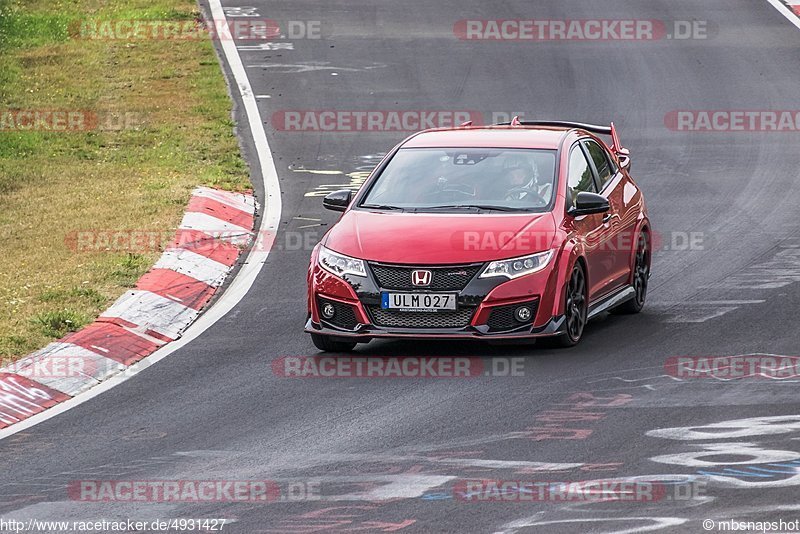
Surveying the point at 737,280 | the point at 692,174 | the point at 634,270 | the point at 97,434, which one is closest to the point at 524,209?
the point at 634,270

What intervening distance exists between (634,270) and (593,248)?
106 centimetres

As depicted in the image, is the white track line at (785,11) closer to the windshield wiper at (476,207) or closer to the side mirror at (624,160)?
the side mirror at (624,160)

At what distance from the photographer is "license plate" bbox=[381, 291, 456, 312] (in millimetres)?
11406

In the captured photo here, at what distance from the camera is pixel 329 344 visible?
1195 cm

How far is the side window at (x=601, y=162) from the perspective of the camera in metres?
13.4

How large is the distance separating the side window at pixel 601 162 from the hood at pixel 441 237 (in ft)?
5.16

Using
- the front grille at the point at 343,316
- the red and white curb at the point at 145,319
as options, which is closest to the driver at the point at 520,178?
the front grille at the point at 343,316

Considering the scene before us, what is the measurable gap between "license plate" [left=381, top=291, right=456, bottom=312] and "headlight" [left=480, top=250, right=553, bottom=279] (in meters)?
0.31

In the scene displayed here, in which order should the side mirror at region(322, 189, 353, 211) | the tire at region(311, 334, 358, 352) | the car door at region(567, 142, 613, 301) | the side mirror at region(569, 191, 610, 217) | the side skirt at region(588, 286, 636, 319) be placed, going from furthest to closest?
1. the side mirror at region(322, 189, 353, 211)
2. the side skirt at region(588, 286, 636, 319)
3. the car door at region(567, 142, 613, 301)
4. the side mirror at region(569, 191, 610, 217)
5. the tire at region(311, 334, 358, 352)

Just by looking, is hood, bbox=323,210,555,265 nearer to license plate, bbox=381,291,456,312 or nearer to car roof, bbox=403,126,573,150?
license plate, bbox=381,291,456,312

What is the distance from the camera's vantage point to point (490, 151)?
1286 centimetres

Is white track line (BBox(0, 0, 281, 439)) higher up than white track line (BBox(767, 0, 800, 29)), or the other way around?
white track line (BBox(767, 0, 800, 29))

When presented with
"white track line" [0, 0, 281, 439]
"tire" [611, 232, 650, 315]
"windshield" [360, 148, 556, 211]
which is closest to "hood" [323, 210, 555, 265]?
"windshield" [360, 148, 556, 211]

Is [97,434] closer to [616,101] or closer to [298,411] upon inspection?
[298,411]
